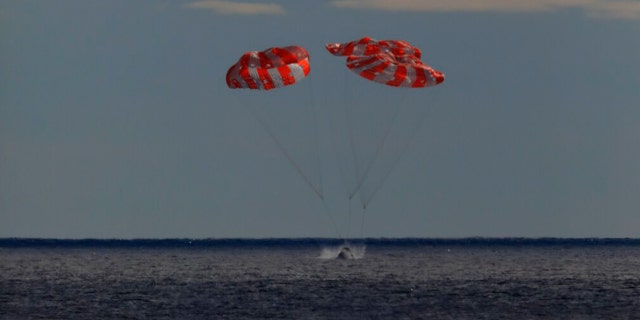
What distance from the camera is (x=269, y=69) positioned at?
52562 millimetres

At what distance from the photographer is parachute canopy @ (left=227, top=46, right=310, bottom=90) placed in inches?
2055

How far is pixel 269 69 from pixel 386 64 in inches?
194

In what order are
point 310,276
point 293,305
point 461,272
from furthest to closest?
point 461,272 < point 310,276 < point 293,305

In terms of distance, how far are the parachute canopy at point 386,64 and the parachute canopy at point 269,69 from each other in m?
1.60

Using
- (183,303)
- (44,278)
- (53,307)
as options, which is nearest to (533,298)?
(183,303)

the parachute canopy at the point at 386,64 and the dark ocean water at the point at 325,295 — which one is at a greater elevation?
the parachute canopy at the point at 386,64

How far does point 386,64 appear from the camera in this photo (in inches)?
2050

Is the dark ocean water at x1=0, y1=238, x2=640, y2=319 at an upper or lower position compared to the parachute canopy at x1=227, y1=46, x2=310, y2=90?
lower

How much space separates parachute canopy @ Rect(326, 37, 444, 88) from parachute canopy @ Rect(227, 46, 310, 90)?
160 cm

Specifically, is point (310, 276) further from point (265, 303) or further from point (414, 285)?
point (265, 303)

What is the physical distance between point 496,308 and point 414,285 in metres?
16.0

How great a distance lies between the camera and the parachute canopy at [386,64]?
51.9 m

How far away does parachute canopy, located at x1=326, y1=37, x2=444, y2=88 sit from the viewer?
51875 mm

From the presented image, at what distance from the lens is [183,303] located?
191 ft
